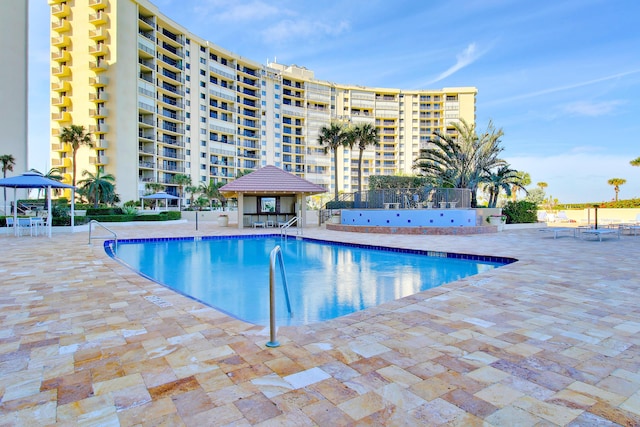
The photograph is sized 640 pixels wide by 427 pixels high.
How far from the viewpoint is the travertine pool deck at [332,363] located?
6.72 feet

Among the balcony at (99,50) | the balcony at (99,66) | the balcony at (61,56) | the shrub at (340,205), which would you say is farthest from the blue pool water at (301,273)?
the balcony at (61,56)

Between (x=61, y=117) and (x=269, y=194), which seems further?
(x=61, y=117)

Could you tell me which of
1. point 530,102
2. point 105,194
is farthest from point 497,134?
point 105,194

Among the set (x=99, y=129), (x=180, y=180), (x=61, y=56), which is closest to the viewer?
(x=99, y=129)

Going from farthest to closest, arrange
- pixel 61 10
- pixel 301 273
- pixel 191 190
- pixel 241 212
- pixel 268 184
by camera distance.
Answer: pixel 191 190, pixel 61 10, pixel 241 212, pixel 268 184, pixel 301 273

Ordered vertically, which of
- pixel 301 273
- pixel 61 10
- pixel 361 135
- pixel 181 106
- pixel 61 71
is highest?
pixel 61 10

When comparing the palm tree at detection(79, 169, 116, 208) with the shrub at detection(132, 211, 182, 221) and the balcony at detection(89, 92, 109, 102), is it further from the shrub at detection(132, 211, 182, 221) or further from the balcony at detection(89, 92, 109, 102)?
the balcony at detection(89, 92, 109, 102)

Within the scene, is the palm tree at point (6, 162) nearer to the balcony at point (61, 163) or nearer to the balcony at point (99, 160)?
the balcony at point (99, 160)

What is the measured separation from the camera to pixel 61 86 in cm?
4044

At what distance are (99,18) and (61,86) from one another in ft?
29.8

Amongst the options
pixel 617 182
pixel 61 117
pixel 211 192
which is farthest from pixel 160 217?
pixel 617 182

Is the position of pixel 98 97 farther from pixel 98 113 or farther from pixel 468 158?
pixel 468 158

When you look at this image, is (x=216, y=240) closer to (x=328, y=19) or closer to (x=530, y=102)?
(x=328, y=19)

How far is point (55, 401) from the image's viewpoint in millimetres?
2172
